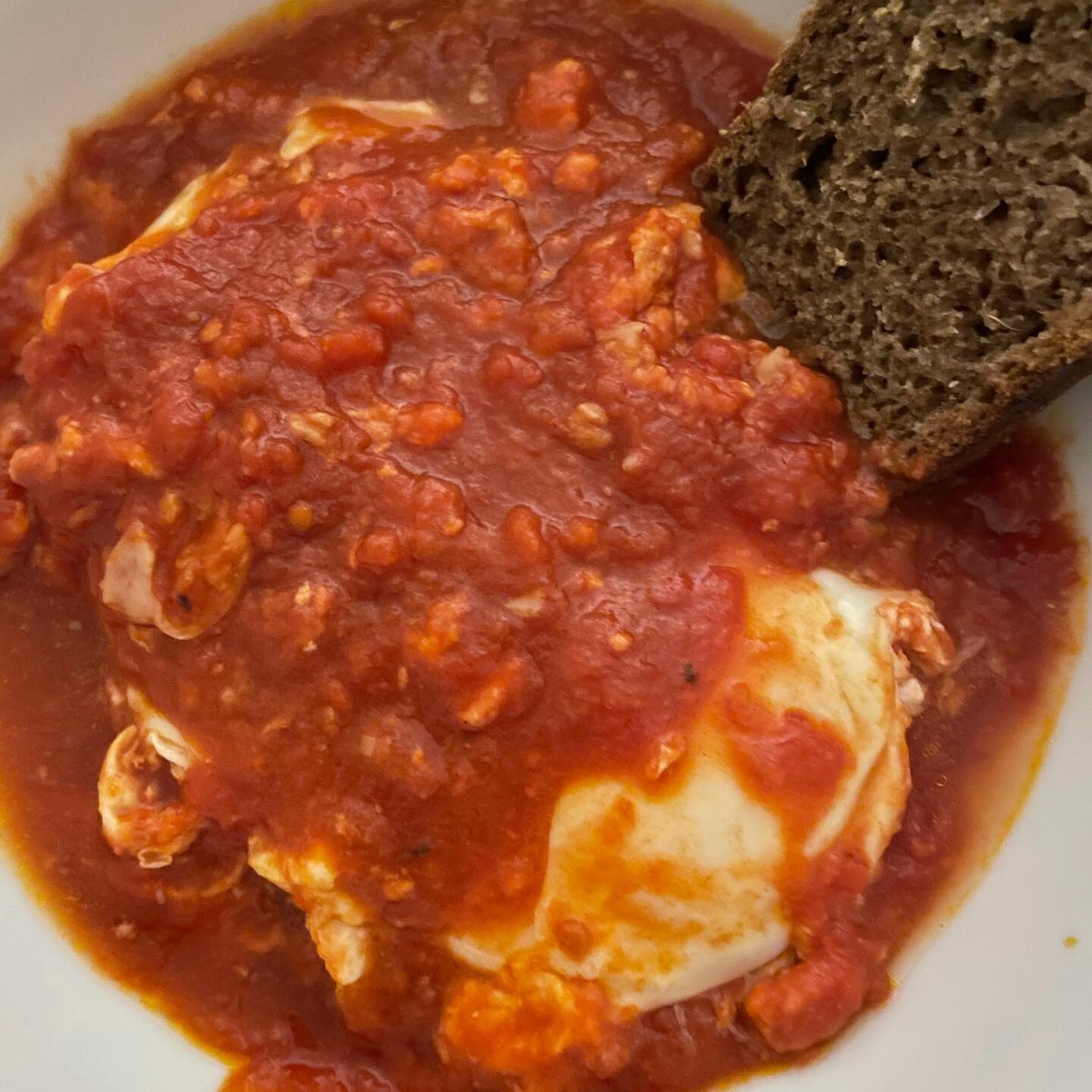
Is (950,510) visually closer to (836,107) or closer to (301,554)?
(836,107)

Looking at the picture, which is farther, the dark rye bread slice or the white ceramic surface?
the white ceramic surface

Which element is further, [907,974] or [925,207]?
[907,974]

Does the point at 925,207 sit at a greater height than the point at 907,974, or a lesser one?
greater

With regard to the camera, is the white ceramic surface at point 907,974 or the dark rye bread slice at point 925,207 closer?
the dark rye bread slice at point 925,207

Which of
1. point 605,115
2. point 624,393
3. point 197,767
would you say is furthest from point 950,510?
point 197,767
